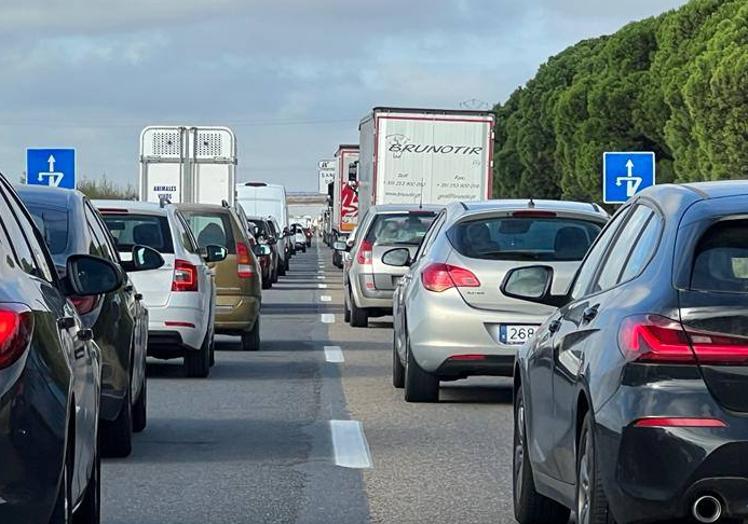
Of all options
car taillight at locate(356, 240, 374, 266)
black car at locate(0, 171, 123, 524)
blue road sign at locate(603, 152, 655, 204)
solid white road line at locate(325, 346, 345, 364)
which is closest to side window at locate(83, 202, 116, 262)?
black car at locate(0, 171, 123, 524)

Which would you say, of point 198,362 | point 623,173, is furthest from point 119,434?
point 623,173

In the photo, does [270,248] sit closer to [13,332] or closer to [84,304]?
[84,304]

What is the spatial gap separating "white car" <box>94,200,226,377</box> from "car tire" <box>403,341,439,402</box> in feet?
8.14

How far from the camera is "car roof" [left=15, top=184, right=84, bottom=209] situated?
10952 mm

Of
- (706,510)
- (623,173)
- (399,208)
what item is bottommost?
(706,510)

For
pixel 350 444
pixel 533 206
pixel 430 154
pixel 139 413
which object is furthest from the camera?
pixel 430 154

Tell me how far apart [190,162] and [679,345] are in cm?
3122

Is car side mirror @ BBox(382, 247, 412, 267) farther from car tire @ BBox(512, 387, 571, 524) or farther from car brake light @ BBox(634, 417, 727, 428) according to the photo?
car brake light @ BBox(634, 417, 727, 428)

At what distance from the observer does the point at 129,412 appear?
10.9 m

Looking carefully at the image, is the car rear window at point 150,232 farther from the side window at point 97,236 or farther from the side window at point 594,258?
the side window at point 594,258

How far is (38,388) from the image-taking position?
5555 mm

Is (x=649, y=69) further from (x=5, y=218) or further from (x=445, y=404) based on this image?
(x=5, y=218)

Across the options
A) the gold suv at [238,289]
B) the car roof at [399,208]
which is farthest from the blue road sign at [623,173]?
the gold suv at [238,289]

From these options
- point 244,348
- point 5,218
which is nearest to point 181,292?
point 244,348
